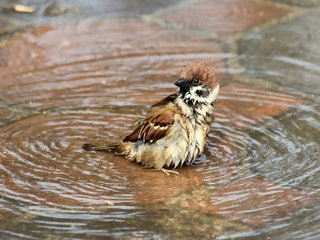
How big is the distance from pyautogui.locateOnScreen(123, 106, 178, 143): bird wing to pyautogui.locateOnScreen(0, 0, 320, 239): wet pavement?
8.9 inches

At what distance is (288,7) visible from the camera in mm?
8508

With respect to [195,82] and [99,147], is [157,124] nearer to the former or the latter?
[195,82]

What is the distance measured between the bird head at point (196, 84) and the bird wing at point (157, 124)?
0.13 meters

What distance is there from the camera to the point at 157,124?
5.22 m

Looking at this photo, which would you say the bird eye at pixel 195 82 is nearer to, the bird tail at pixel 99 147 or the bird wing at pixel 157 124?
the bird wing at pixel 157 124

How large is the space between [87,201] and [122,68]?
2.45 meters

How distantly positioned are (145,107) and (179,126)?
3.44 ft

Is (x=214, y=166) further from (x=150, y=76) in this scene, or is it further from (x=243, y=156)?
(x=150, y=76)

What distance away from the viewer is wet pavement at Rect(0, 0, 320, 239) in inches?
180

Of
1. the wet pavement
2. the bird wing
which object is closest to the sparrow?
the bird wing

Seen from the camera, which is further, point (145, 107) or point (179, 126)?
point (145, 107)

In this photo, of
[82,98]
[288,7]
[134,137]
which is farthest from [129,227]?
[288,7]

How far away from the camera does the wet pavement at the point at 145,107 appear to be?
4.58m

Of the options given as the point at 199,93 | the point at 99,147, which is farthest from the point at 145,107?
the point at 199,93
